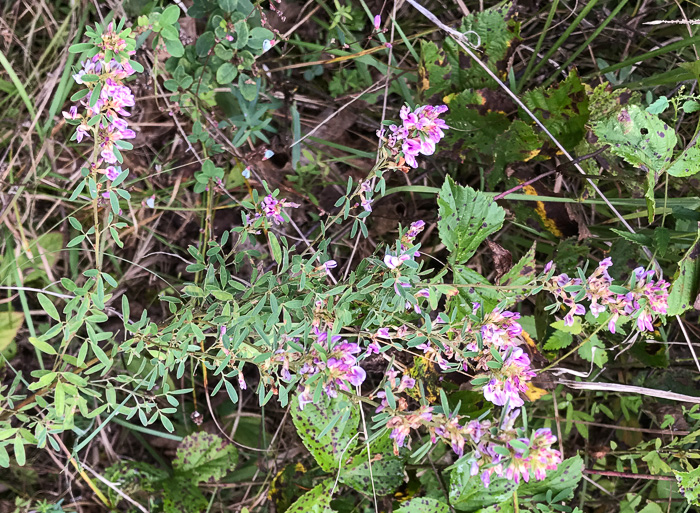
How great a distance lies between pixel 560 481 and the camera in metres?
2.36

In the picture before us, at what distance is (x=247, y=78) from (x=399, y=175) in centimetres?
89

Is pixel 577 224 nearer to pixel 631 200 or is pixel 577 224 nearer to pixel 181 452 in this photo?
pixel 631 200

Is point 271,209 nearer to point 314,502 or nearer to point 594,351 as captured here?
point 314,502

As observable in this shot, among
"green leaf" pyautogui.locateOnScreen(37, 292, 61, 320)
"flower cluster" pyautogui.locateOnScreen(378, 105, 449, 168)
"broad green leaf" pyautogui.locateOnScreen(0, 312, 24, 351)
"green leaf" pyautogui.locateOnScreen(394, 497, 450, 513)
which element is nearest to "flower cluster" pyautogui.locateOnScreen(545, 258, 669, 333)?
"flower cluster" pyautogui.locateOnScreen(378, 105, 449, 168)

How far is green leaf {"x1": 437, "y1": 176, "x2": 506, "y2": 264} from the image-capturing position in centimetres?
212

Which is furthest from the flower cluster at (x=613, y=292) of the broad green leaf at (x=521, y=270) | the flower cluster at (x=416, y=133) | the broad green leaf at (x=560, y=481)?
the broad green leaf at (x=560, y=481)

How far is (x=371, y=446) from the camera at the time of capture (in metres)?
2.40

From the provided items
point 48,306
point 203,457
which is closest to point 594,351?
point 203,457

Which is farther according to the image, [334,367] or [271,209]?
[271,209]

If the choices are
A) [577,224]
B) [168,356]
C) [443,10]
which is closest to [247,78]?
[443,10]

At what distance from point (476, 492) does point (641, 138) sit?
1612 mm

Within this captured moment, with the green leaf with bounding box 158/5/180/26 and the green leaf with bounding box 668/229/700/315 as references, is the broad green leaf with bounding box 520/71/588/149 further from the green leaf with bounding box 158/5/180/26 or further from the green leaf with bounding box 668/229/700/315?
the green leaf with bounding box 158/5/180/26

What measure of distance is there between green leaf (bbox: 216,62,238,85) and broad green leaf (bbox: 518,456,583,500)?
88.4 inches

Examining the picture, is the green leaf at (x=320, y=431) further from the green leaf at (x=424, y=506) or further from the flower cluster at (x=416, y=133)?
the flower cluster at (x=416, y=133)
